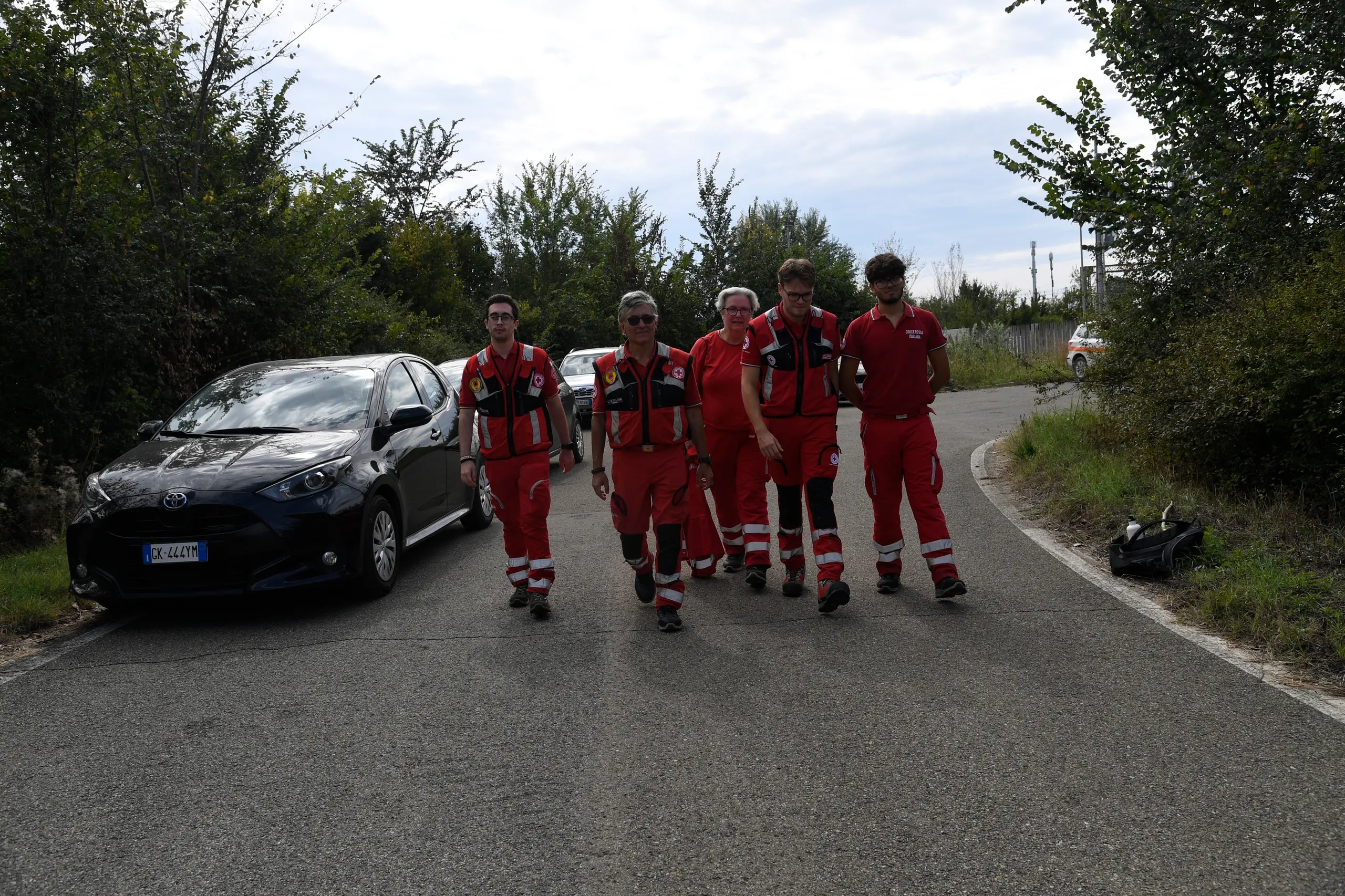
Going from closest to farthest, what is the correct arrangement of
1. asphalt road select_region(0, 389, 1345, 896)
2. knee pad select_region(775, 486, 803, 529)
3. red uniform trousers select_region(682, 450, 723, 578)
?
asphalt road select_region(0, 389, 1345, 896)
knee pad select_region(775, 486, 803, 529)
red uniform trousers select_region(682, 450, 723, 578)

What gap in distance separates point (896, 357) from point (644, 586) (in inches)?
77.9

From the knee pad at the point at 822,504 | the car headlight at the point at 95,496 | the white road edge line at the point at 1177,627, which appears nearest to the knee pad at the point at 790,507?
the knee pad at the point at 822,504

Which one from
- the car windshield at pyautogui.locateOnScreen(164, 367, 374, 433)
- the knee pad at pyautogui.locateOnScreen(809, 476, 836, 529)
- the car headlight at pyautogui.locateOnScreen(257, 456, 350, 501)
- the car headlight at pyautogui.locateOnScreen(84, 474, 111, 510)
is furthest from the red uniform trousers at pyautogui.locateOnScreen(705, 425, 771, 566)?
the car headlight at pyautogui.locateOnScreen(84, 474, 111, 510)

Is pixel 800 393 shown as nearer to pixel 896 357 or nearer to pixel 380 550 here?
pixel 896 357

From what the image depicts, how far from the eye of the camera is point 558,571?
805 centimetres

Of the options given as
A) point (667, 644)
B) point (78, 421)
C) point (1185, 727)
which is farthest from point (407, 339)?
point (1185, 727)

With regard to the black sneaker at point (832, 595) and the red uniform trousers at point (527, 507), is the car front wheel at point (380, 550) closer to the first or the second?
the red uniform trousers at point (527, 507)

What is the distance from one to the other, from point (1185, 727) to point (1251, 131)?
27.2ft

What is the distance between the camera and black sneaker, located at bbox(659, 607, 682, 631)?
6.13 metres

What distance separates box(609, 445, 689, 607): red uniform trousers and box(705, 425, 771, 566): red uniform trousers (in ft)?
2.40

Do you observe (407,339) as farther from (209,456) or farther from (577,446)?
(209,456)

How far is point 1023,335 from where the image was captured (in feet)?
140

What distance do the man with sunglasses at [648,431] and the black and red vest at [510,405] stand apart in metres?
0.53

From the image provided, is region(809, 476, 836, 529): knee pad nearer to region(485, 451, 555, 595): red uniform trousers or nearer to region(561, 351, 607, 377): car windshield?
region(485, 451, 555, 595): red uniform trousers
